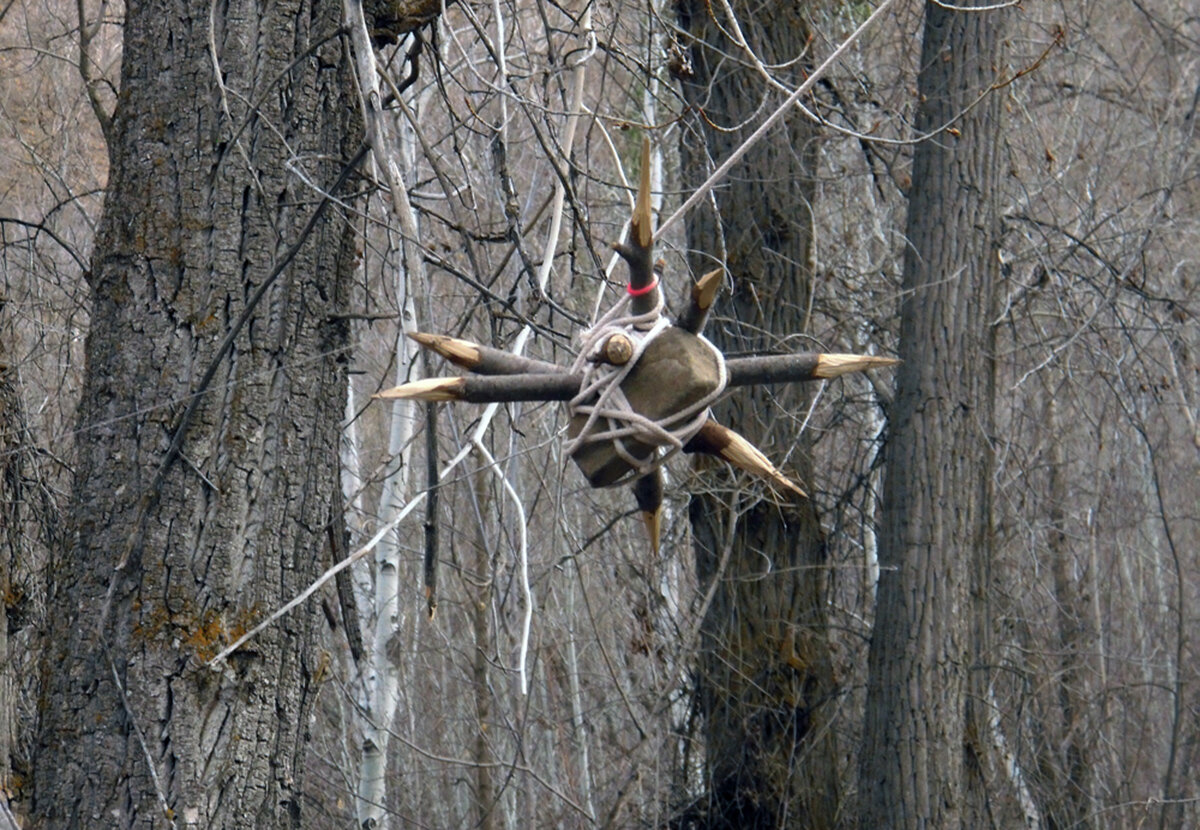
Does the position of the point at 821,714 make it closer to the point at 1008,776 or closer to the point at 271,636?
the point at 1008,776

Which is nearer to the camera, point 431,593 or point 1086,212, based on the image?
point 431,593

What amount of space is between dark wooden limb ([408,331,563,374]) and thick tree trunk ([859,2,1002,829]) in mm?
3890

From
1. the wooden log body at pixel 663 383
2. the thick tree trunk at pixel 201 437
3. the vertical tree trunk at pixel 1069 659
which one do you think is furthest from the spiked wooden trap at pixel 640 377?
the vertical tree trunk at pixel 1069 659

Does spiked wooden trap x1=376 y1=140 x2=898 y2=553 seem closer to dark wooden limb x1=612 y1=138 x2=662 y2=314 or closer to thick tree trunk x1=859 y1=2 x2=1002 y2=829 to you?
dark wooden limb x1=612 y1=138 x2=662 y2=314

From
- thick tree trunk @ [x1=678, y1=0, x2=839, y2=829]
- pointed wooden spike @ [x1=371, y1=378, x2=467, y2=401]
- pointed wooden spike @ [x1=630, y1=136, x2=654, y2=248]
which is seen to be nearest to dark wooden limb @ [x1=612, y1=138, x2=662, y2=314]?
pointed wooden spike @ [x1=630, y1=136, x2=654, y2=248]

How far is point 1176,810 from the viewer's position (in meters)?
7.29

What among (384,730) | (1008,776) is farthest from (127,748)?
(1008,776)

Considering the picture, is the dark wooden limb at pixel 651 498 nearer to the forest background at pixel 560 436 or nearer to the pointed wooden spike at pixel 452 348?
the pointed wooden spike at pixel 452 348

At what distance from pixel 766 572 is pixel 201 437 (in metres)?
3.60

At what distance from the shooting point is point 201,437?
2.35 meters

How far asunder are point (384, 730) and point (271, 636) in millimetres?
3278

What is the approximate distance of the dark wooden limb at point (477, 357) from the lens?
1471mm

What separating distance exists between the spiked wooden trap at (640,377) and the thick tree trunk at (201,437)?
0.98 metres

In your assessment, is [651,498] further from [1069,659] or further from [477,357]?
[1069,659]
